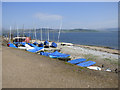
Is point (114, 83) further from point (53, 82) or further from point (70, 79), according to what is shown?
point (53, 82)

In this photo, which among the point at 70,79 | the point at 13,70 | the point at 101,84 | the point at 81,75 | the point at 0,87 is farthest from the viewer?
the point at 13,70

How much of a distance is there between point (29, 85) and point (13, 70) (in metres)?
3.02

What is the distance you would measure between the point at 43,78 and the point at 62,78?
4.02 ft

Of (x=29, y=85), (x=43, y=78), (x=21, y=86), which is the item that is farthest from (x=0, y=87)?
(x=43, y=78)

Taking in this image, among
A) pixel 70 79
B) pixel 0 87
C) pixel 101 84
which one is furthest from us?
pixel 70 79

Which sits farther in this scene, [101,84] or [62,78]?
[62,78]

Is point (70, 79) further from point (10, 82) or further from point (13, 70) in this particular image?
point (13, 70)

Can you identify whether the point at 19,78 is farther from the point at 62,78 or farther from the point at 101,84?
the point at 101,84

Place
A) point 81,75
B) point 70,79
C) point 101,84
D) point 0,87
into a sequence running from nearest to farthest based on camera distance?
point 0,87 → point 101,84 → point 70,79 → point 81,75

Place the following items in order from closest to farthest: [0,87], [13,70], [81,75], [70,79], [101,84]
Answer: [0,87], [101,84], [70,79], [81,75], [13,70]

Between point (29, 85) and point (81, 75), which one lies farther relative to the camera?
point (81, 75)

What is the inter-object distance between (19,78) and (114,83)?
19.6ft

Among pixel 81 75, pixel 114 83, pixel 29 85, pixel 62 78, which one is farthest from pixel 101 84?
pixel 29 85

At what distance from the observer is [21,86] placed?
22.1ft
